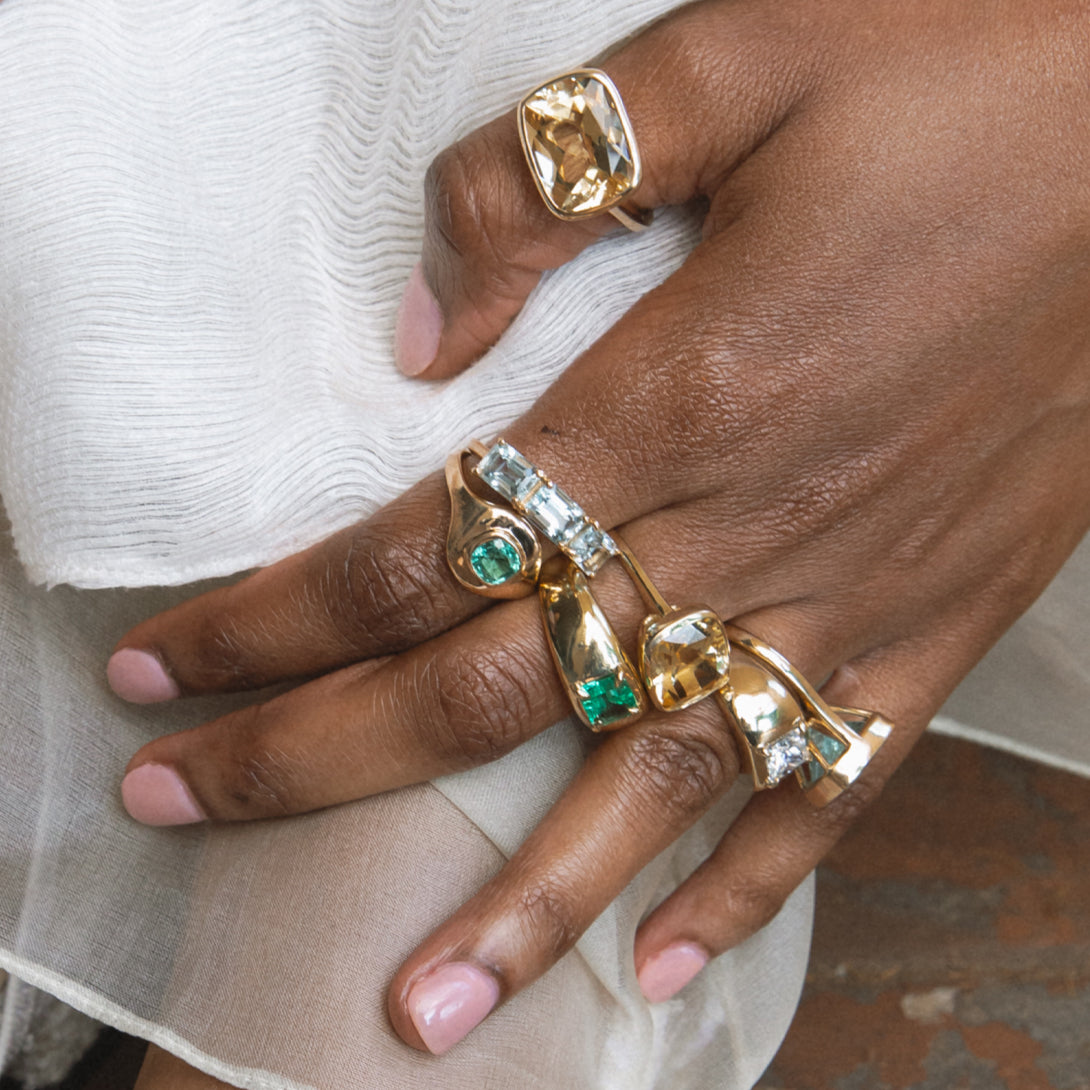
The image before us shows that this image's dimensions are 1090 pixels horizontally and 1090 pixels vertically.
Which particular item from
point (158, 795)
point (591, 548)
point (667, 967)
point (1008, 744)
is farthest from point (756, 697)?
point (1008, 744)

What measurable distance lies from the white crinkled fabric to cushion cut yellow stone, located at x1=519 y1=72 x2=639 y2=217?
0.06 meters

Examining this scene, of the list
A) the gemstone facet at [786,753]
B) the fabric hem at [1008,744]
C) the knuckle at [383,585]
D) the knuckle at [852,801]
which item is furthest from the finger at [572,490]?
the fabric hem at [1008,744]

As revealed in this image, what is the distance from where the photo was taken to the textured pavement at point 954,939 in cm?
91

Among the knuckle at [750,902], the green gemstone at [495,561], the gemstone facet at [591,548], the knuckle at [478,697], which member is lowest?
the knuckle at [750,902]

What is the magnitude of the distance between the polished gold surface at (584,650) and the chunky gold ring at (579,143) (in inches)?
7.2

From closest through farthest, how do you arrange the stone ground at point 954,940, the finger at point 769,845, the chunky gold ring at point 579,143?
1. the chunky gold ring at point 579,143
2. the finger at point 769,845
3. the stone ground at point 954,940

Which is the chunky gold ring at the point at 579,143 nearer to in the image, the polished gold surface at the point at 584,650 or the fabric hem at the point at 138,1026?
the polished gold surface at the point at 584,650

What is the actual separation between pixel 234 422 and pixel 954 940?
0.80 meters

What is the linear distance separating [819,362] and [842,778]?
23cm

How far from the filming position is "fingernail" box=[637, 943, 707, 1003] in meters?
0.68

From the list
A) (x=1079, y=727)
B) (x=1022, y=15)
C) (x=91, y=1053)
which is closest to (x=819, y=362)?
(x=1022, y=15)

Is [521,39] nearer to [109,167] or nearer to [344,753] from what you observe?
[109,167]

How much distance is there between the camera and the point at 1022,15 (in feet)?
1.78

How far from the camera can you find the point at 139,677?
575 millimetres
